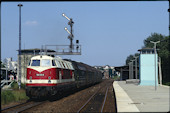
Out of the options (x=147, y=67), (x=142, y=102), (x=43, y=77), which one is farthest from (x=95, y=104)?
(x=147, y=67)

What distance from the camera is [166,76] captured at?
86.1 metres

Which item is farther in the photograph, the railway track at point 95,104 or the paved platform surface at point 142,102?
the railway track at point 95,104

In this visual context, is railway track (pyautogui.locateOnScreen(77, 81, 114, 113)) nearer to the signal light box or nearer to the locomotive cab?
the locomotive cab

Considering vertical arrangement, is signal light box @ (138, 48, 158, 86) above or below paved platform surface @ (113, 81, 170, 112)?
above

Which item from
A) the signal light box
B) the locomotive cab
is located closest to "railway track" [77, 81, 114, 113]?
the locomotive cab

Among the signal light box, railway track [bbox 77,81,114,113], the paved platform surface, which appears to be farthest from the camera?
the signal light box

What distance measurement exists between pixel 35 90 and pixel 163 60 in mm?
69541

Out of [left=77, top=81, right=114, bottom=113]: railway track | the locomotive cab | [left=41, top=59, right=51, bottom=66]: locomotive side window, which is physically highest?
[left=41, top=59, right=51, bottom=66]: locomotive side window

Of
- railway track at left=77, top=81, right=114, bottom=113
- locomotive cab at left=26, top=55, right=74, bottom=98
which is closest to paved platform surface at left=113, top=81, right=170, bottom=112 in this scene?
railway track at left=77, top=81, right=114, bottom=113

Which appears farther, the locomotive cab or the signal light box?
the signal light box

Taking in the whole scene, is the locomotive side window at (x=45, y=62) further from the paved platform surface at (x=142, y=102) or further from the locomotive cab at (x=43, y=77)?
the paved platform surface at (x=142, y=102)

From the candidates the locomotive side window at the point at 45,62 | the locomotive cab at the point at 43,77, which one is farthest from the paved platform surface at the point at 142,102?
the locomotive side window at the point at 45,62

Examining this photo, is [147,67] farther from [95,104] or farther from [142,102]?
[142,102]

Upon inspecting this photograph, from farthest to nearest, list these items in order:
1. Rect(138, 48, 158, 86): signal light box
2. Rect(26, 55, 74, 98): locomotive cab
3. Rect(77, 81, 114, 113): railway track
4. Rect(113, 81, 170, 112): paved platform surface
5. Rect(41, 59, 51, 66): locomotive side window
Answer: Rect(138, 48, 158, 86): signal light box, Rect(41, 59, 51, 66): locomotive side window, Rect(26, 55, 74, 98): locomotive cab, Rect(77, 81, 114, 113): railway track, Rect(113, 81, 170, 112): paved platform surface
